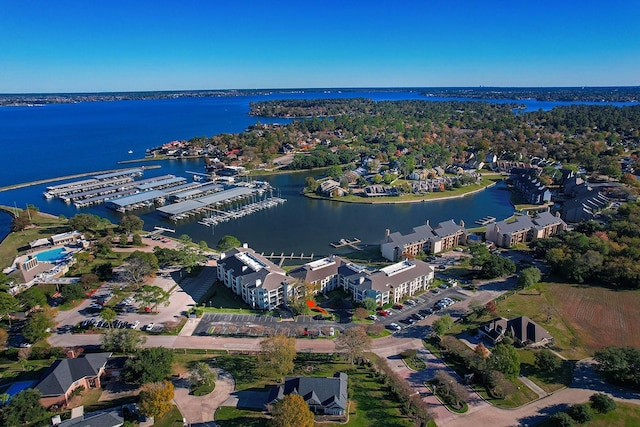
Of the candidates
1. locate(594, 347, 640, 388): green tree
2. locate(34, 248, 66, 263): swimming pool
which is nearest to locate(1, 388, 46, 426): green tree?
locate(34, 248, 66, 263): swimming pool

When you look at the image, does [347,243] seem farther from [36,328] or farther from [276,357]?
[36,328]

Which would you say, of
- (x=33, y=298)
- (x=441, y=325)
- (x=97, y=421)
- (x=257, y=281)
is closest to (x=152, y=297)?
(x=257, y=281)

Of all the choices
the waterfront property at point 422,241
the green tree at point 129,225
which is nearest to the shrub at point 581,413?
the waterfront property at point 422,241

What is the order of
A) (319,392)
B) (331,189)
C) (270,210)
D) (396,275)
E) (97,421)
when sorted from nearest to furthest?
(97,421) < (319,392) < (396,275) < (270,210) < (331,189)

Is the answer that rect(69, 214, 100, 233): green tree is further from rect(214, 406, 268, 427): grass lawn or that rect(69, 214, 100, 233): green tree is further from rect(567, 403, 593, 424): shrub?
rect(567, 403, 593, 424): shrub

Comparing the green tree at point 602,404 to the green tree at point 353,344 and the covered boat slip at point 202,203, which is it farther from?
the covered boat slip at point 202,203

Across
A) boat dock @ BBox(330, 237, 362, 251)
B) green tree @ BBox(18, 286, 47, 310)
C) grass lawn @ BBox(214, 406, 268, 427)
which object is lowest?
grass lawn @ BBox(214, 406, 268, 427)
